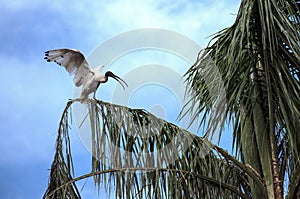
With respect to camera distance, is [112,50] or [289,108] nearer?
[289,108]

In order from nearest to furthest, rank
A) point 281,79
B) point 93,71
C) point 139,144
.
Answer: point 281,79, point 139,144, point 93,71

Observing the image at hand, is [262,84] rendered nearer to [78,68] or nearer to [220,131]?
[220,131]

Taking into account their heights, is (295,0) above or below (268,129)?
above

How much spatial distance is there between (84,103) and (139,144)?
619 mm

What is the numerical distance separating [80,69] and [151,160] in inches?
54.4

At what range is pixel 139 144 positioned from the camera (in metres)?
5.00

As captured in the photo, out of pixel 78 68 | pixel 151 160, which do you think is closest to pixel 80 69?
pixel 78 68

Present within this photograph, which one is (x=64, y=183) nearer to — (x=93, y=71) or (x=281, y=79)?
(x=93, y=71)

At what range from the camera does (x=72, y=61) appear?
574 centimetres

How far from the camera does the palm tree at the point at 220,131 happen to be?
4.66 meters

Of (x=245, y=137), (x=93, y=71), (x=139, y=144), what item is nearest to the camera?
(x=139, y=144)

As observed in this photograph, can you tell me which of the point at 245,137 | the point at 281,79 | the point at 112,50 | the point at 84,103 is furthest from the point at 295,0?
the point at 84,103

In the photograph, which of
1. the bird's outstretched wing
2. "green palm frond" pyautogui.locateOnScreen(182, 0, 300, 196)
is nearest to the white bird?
the bird's outstretched wing

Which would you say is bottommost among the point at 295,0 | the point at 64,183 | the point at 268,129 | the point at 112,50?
the point at 64,183
